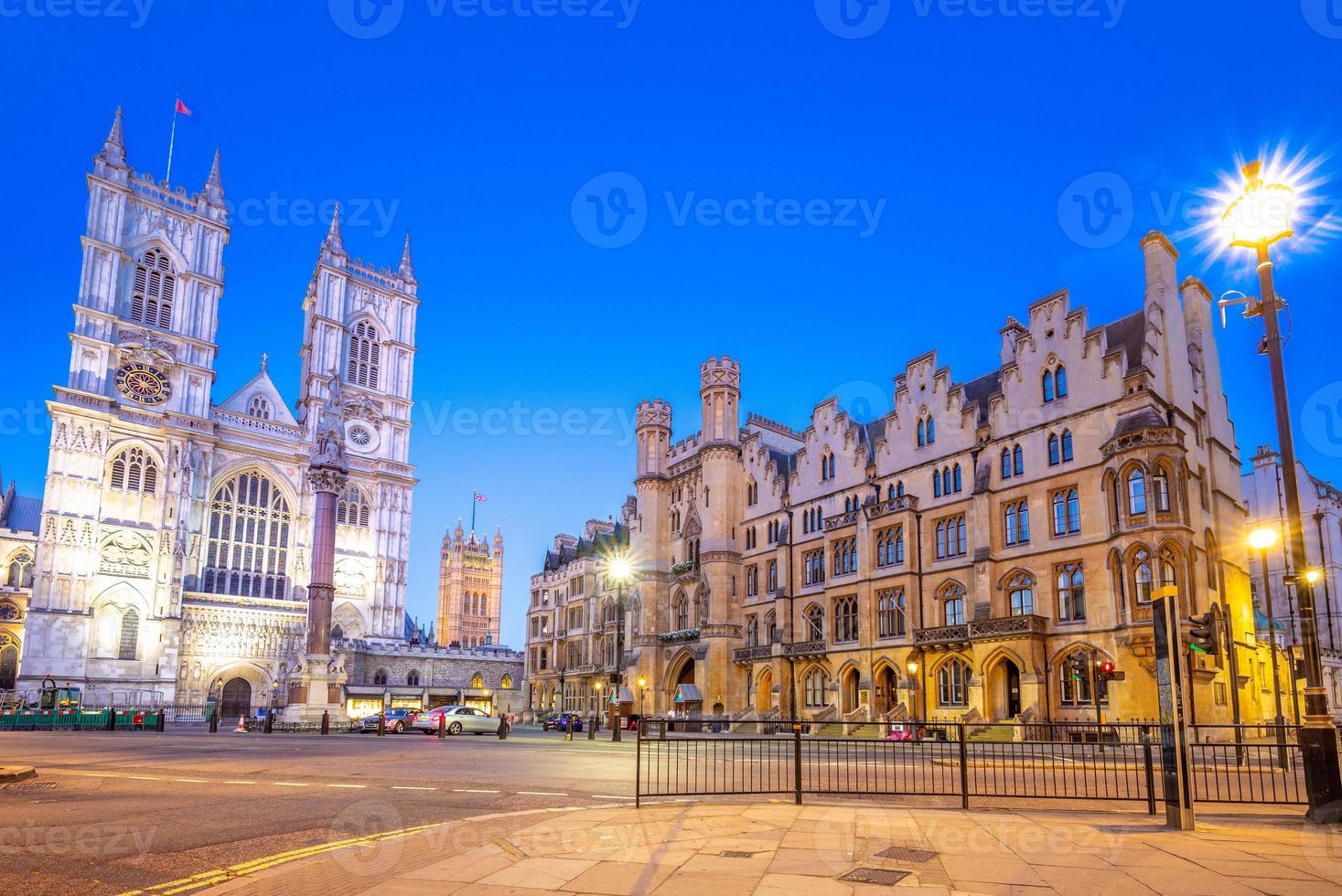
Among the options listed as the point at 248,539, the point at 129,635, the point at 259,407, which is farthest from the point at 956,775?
the point at 259,407

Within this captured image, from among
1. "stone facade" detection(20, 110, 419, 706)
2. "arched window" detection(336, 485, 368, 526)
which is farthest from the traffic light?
"arched window" detection(336, 485, 368, 526)

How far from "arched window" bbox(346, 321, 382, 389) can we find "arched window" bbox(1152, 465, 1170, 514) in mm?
69407

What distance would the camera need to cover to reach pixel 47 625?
61.8 meters

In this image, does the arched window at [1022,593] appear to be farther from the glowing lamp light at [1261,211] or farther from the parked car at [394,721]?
the parked car at [394,721]

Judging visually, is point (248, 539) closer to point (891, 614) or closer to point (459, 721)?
point (459, 721)

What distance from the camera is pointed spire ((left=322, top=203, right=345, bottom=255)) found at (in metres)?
85.5

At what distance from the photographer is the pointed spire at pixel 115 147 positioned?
7262 centimetres

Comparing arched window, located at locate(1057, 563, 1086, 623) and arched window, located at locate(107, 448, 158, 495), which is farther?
arched window, located at locate(107, 448, 158, 495)

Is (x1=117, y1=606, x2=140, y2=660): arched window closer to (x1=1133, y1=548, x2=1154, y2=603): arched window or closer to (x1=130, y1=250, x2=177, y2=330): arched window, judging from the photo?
(x1=130, y1=250, x2=177, y2=330): arched window

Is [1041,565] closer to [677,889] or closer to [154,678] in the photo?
[677,889]

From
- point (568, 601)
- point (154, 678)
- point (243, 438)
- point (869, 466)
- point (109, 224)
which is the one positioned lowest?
point (154, 678)

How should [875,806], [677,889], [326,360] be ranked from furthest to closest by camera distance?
[326,360]
[875,806]
[677,889]

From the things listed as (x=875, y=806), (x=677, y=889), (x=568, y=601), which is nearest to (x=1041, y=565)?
(x=875, y=806)

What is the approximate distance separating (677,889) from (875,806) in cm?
593
